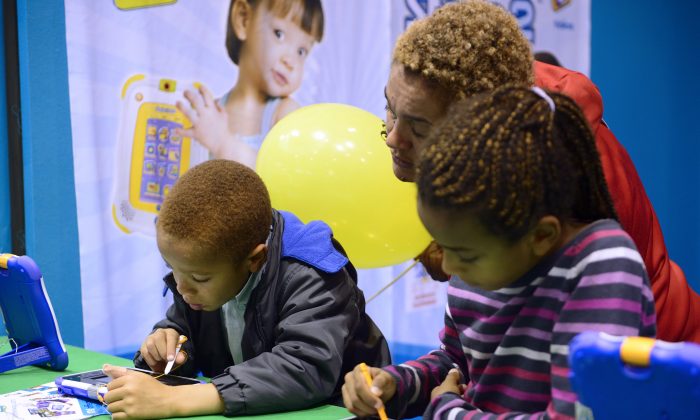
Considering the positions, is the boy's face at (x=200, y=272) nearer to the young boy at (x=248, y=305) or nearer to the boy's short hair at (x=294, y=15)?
the young boy at (x=248, y=305)

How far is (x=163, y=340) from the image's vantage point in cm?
149

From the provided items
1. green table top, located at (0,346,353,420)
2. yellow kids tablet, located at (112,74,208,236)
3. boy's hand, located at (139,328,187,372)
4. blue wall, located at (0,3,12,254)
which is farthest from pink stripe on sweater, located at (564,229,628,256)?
blue wall, located at (0,3,12,254)

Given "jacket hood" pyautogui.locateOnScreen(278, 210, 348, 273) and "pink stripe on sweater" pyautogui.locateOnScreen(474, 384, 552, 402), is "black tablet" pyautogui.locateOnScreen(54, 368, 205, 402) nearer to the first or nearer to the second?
"jacket hood" pyautogui.locateOnScreen(278, 210, 348, 273)

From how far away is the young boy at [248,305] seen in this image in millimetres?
1247

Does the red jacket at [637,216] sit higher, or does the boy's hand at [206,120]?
the red jacket at [637,216]

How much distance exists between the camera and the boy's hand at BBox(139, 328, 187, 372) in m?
1.46

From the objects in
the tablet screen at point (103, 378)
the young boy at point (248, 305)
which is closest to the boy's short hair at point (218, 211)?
the young boy at point (248, 305)

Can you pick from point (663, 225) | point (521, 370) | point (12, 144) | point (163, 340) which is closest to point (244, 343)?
point (163, 340)

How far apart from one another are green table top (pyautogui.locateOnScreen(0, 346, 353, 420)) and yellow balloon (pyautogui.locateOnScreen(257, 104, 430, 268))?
555mm

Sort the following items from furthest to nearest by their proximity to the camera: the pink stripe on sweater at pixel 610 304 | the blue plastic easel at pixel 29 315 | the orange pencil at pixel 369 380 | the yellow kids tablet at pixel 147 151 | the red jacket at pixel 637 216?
1. the yellow kids tablet at pixel 147 151
2. the blue plastic easel at pixel 29 315
3. the red jacket at pixel 637 216
4. the orange pencil at pixel 369 380
5. the pink stripe on sweater at pixel 610 304

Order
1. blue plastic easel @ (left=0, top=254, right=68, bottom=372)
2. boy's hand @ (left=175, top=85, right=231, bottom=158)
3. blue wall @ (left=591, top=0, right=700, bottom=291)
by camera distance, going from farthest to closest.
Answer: blue wall @ (left=591, top=0, right=700, bottom=291), boy's hand @ (left=175, top=85, right=231, bottom=158), blue plastic easel @ (left=0, top=254, right=68, bottom=372)

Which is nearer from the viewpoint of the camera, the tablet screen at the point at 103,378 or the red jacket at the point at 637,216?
the red jacket at the point at 637,216

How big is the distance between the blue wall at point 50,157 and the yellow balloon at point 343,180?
1.00 m

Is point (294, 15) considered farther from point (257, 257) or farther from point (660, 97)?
point (660, 97)
